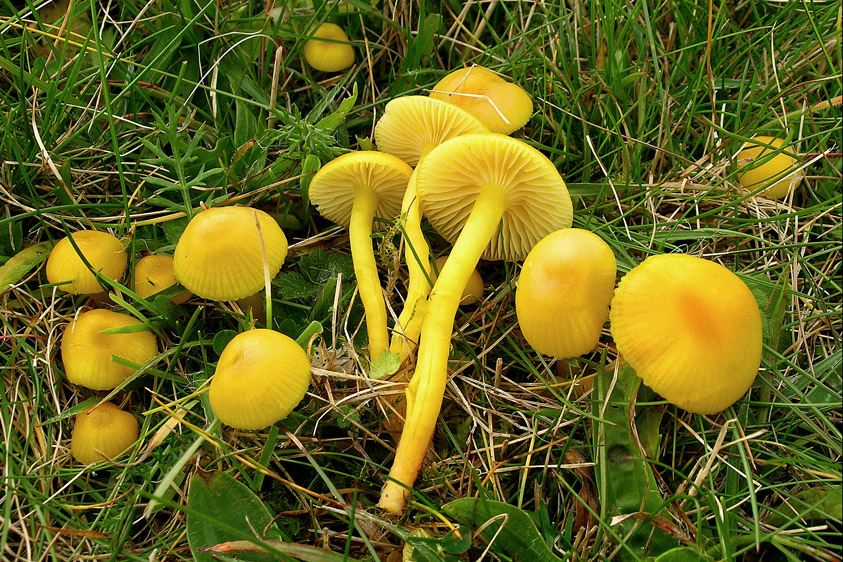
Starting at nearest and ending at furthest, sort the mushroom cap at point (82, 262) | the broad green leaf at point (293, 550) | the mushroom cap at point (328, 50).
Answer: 1. the broad green leaf at point (293, 550)
2. the mushroom cap at point (82, 262)
3. the mushroom cap at point (328, 50)

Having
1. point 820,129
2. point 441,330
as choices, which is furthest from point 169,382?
point 820,129

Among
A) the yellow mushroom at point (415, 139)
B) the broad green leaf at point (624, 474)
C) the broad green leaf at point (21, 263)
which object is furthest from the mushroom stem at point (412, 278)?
the broad green leaf at point (21, 263)

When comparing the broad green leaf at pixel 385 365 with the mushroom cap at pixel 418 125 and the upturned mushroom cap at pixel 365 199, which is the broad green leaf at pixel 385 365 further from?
the mushroom cap at pixel 418 125

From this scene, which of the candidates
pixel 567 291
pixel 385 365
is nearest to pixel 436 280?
pixel 385 365

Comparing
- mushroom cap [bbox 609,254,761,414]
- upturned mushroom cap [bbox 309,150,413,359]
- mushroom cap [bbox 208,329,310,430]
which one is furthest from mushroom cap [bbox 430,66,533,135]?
mushroom cap [bbox 208,329,310,430]

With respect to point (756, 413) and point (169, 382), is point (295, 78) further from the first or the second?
point (756, 413)

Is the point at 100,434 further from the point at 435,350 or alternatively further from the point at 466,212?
the point at 466,212
